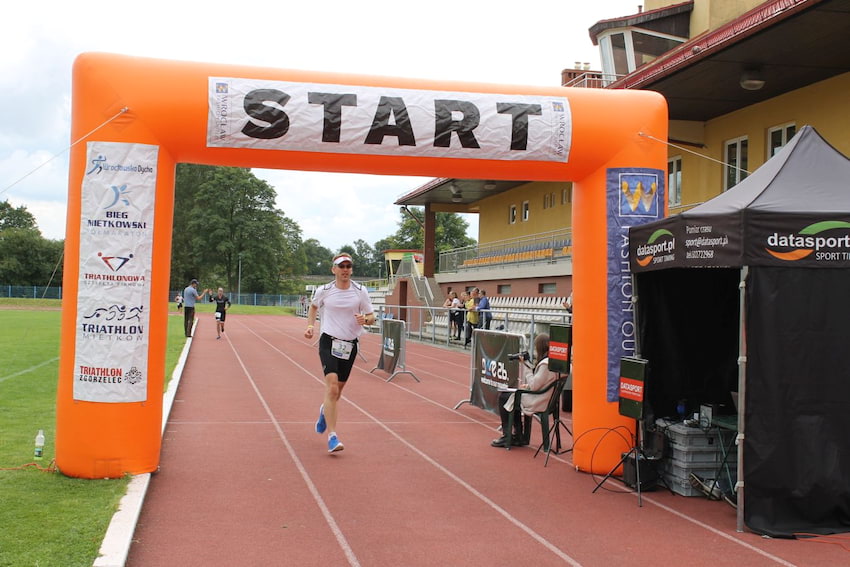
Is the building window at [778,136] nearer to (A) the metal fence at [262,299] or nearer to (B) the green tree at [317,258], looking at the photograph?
(A) the metal fence at [262,299]

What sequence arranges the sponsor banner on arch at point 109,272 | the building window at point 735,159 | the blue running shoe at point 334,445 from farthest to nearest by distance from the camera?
the building window at point 735,159
the blue running shoe at point 334,445
the sponsor banner on arch at point 109,272

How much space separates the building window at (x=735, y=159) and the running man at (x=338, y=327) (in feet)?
46.3

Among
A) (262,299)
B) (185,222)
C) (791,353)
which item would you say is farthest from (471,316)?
(185,222)

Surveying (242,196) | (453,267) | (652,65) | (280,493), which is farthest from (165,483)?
(242,196)

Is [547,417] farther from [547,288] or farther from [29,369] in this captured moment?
[547,288]

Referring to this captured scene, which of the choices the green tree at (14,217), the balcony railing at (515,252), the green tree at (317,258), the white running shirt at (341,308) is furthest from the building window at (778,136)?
the green tree at (317,258)

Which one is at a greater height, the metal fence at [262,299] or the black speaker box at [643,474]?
the metal fence at [262,299]

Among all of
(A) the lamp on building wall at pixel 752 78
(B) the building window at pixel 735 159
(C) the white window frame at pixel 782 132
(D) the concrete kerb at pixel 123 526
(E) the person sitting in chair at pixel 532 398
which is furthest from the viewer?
(B) the building window at pixel 735 159

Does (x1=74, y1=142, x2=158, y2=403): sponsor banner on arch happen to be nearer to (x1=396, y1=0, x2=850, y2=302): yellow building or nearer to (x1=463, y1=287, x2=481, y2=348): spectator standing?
(x1=396, y1=0, x2=850, y2=302): yellow building

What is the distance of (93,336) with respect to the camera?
22.1ft

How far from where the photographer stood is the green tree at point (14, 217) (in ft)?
365

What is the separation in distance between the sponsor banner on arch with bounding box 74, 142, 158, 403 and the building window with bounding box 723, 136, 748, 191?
16.3 meters

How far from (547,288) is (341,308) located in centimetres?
2062

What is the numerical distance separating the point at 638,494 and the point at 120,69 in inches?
222
